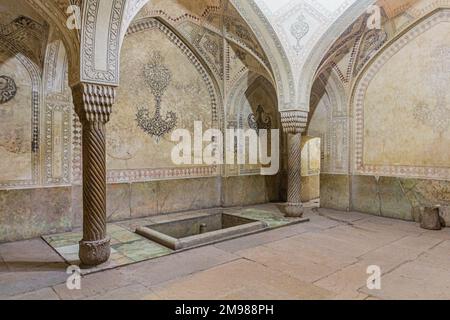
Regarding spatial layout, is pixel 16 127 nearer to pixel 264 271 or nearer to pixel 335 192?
pixel 264 271

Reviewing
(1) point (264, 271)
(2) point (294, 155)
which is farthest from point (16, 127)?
(2) point (294, 155)

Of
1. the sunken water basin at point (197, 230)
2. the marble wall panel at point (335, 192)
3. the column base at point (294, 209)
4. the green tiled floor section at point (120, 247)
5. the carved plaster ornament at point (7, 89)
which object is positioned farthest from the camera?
the marble wall panel at point (335, 192)

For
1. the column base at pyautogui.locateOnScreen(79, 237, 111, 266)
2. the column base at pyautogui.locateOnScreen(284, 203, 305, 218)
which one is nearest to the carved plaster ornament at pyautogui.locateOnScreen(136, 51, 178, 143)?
the column base at pyautogui.locateOnScreen(284, 203, 305, 218)

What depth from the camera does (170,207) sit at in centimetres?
693

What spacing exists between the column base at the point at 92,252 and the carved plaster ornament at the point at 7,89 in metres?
2.82

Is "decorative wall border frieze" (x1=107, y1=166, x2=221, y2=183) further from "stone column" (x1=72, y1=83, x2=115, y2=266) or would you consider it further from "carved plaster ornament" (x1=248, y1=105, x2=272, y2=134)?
"stone column" (x1=72, y1=83, x2=115, y2=266)

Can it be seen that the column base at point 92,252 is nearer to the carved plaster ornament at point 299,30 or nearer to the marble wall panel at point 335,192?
the carved plaster ornament at point 299,30

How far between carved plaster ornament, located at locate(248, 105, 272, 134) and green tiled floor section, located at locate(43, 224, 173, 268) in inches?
175

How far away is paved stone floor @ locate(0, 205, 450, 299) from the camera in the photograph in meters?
3.14

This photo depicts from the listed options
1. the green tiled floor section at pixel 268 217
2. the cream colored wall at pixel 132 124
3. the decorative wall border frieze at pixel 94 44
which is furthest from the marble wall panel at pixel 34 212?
the green tiled floor section at pixel 268 217

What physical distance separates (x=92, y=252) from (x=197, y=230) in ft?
10.1

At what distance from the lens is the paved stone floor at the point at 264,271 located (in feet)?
10.3

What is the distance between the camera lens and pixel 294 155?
20.7 feet

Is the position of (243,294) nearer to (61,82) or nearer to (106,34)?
(106,34)
